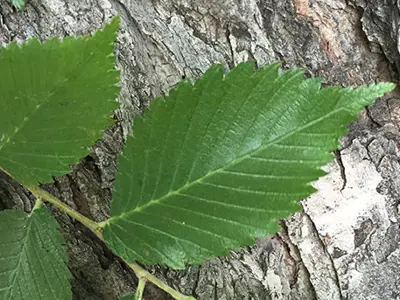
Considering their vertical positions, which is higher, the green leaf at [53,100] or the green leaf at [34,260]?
the green leaf at [53,100]

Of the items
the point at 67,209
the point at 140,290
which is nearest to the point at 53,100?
the point at 67,209

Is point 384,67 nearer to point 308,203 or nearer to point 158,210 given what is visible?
point 308,203

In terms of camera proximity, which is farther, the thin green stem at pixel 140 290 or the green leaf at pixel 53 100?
the thin green stem at pixel 140 290

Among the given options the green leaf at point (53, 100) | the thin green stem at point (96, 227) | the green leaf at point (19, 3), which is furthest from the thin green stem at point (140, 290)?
the green leaf at point (19, 3)

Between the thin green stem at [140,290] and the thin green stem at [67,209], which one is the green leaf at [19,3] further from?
the thin green stem at [140,290]

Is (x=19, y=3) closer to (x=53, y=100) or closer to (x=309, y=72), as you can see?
(x=53, y=100)
